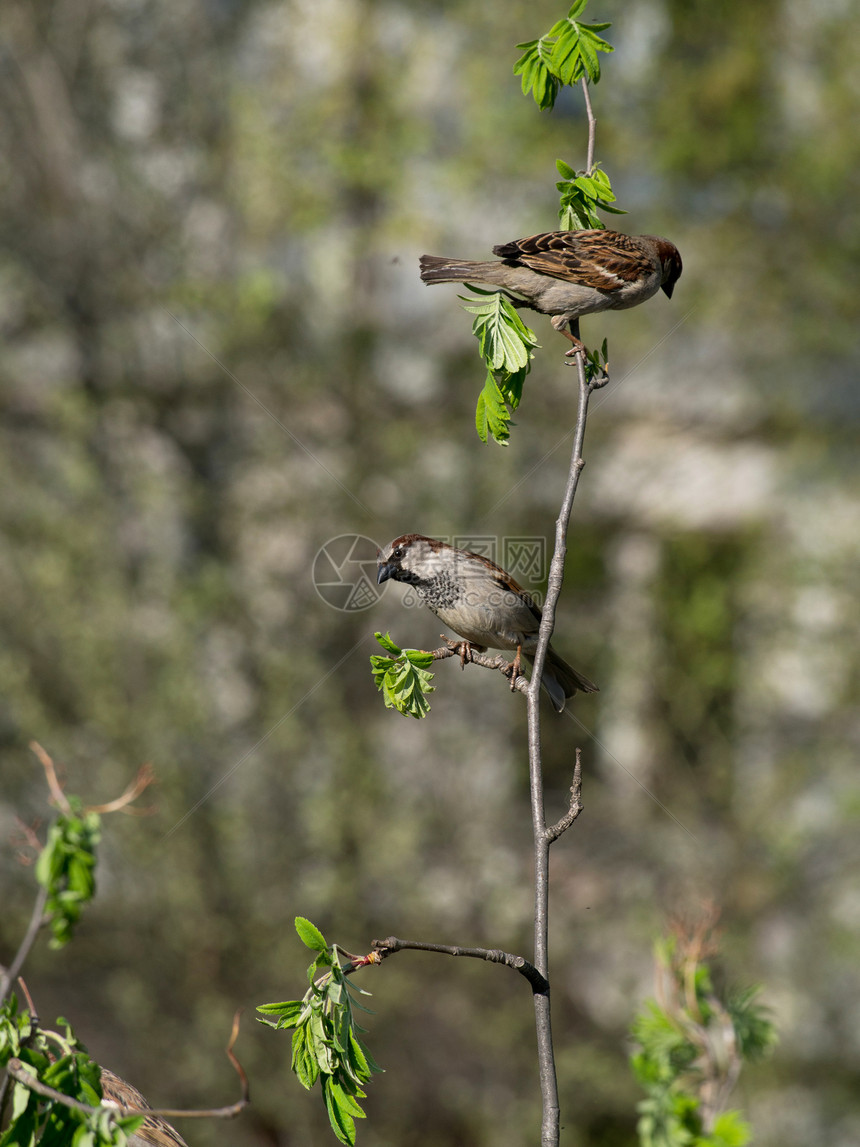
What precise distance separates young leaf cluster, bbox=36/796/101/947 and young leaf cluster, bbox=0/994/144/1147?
125 millimetres

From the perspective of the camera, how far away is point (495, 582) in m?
3.75

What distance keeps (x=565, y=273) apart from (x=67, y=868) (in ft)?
8.88

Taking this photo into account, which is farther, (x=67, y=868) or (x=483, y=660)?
(x=483, y=660)

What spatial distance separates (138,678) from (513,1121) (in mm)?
4712

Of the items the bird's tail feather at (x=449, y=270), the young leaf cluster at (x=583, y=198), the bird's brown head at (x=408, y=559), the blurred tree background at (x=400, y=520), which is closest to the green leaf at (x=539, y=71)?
the young leaf cluster at (x=583, y=198)

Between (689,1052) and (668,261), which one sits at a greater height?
(668,261)

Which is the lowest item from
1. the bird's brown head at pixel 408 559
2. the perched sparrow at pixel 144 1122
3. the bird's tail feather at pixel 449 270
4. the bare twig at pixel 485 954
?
the perched sparrow at pixel 144 1122

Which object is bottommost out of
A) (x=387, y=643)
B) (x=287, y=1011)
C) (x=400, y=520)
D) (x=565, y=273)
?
(x=287, y=1011)

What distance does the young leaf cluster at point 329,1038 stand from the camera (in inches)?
61.0

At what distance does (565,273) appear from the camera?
346cm

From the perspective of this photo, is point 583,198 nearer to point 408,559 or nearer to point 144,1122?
point 408,559

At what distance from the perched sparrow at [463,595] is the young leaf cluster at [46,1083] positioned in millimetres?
2110

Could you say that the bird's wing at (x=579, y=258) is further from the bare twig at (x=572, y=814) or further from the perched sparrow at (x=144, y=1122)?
the perched sparrow at (x=144, y=1122)

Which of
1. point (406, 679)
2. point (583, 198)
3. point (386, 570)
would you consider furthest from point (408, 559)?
point (583, 198)
